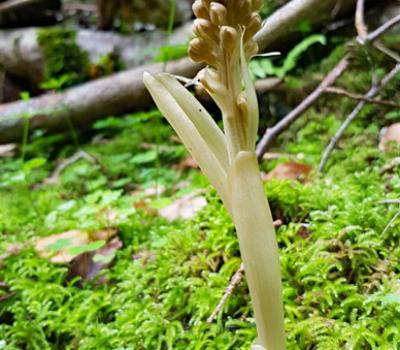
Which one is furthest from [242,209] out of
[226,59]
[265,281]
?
[226,59]

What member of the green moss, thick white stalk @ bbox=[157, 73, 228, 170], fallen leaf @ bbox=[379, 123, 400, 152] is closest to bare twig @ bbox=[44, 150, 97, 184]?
the green moss

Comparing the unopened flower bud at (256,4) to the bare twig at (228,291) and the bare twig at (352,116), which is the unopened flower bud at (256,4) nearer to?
the bare twig at (228,291)

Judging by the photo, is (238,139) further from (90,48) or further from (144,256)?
(90,48)

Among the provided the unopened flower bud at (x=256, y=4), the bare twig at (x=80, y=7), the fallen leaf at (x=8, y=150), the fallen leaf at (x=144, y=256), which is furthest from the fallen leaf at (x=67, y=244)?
the bare twig at (x=80, y=7)

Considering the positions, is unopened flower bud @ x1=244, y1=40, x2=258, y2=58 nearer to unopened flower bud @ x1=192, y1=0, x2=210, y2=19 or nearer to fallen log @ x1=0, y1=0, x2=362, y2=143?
unopened flower bud @ x1=192, y1=0, x2=210, y2=19

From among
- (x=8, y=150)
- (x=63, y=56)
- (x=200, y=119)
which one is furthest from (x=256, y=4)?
(x=63, y=56)

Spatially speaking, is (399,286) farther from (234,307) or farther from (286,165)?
(286,165)
